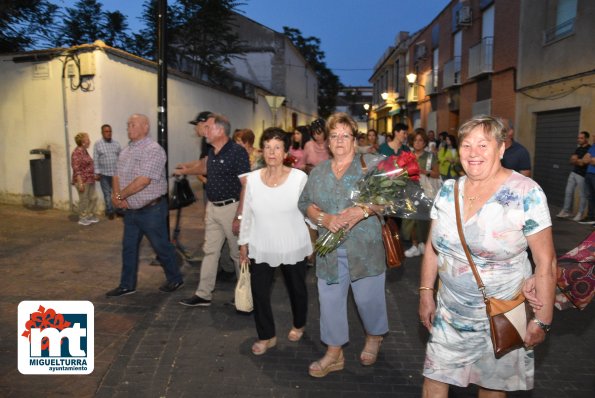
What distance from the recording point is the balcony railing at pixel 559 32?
11.2m

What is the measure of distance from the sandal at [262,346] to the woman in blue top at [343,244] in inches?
20.5

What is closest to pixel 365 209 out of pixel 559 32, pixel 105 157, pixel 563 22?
pixel 105 157

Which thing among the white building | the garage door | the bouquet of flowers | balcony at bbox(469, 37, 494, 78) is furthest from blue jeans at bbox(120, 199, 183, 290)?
balcony at bbox(469, 37, 494, 78)

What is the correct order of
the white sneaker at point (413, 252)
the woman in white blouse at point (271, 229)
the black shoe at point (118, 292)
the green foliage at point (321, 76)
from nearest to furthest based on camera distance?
the woman in white blouse at point (271, 229) < the black shoe at point (118, 292) < the white sneaker at point (413, 252) < the green foliage at point (321, 76)

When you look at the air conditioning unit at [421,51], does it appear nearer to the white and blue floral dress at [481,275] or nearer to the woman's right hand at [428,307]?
the woman's right hand at [428,307]

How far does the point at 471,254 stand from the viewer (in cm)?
236

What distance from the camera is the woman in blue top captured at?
11.3ft

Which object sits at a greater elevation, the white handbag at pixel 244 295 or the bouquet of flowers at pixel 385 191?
the bouquet of flowers at pixel 385 191

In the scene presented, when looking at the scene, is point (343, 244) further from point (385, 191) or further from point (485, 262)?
point (485, 262)

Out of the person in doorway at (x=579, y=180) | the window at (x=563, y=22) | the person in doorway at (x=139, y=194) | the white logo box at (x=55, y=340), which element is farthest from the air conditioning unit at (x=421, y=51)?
the white logo box at (x=55, y=340)

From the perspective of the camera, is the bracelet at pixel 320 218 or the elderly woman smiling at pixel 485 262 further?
the bracelet at pixel 320 218

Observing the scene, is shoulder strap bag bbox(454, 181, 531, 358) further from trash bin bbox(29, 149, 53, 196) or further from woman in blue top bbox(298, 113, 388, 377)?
trash bin bbox(29, 149, 53, 196)

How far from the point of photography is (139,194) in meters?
4.99

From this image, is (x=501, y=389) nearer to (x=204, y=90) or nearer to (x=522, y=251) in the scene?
(x=522, y=251)
